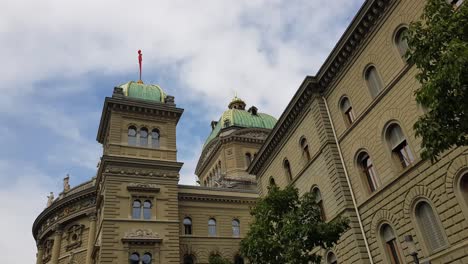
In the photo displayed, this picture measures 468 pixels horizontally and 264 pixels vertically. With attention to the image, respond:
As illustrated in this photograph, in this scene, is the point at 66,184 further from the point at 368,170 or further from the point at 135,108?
the point at 368,170

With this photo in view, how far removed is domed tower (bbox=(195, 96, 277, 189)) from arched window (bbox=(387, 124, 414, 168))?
35.4m

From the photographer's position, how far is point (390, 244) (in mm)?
18578

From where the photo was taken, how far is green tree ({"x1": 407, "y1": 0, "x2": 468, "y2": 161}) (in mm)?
8867

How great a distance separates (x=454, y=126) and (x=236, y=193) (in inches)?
1304

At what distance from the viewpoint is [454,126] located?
964 centimetres

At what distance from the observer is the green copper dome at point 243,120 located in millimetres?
62438

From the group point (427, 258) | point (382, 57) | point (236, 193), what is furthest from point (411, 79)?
point (236, 193)

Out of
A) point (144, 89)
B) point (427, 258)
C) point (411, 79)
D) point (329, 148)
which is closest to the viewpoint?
point (427, 258)

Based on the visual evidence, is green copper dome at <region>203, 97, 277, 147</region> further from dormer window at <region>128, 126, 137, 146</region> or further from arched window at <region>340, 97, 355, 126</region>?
arched window at <region>340, 97, 355, 126</region>

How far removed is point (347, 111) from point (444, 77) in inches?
542

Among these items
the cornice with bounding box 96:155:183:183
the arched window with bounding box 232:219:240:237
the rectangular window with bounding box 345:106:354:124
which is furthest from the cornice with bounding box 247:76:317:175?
the arched window with bounding box 232:219:240:237

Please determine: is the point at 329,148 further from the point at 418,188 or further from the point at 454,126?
the point at 454,126

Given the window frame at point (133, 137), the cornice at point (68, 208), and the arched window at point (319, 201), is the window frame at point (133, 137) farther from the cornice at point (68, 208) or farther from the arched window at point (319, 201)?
the arched window at point (319, 201)

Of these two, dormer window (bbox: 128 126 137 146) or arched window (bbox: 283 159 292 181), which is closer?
arched window (bbox: 283 159 292 181)
